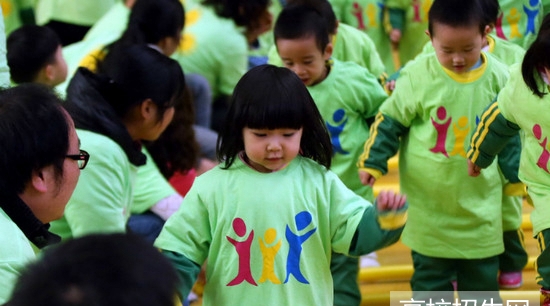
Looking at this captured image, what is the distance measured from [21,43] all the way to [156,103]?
3.15 feet

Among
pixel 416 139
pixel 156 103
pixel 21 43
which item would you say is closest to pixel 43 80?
pixel 21 43

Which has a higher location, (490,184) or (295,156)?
(295,156)

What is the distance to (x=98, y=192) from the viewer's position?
2650 millimetres

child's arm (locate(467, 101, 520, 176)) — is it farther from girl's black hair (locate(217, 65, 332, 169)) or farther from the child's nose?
the child's nose

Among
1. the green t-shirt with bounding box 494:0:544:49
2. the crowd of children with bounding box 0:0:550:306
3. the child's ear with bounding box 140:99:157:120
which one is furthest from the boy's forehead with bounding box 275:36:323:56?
the green t-shirt with bounding box 494:0:544:49

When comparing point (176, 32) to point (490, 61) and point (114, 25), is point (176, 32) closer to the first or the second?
point (114, 25)

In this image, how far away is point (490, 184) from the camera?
118 inches

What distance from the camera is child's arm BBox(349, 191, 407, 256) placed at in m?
2.01

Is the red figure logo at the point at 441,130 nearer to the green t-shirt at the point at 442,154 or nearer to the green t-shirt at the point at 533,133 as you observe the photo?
the green t-shirt at the point at 442,154


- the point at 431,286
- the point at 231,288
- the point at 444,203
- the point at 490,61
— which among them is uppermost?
the point at 490,61

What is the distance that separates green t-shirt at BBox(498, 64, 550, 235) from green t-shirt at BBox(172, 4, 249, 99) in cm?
201

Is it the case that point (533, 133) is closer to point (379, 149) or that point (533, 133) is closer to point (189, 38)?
point (379, 149)

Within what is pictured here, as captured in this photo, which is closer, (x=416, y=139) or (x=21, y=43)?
(x=416, y=139)

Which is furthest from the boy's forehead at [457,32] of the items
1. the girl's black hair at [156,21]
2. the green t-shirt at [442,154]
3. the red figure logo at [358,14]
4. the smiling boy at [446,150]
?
the red figure logo at [358,14]
